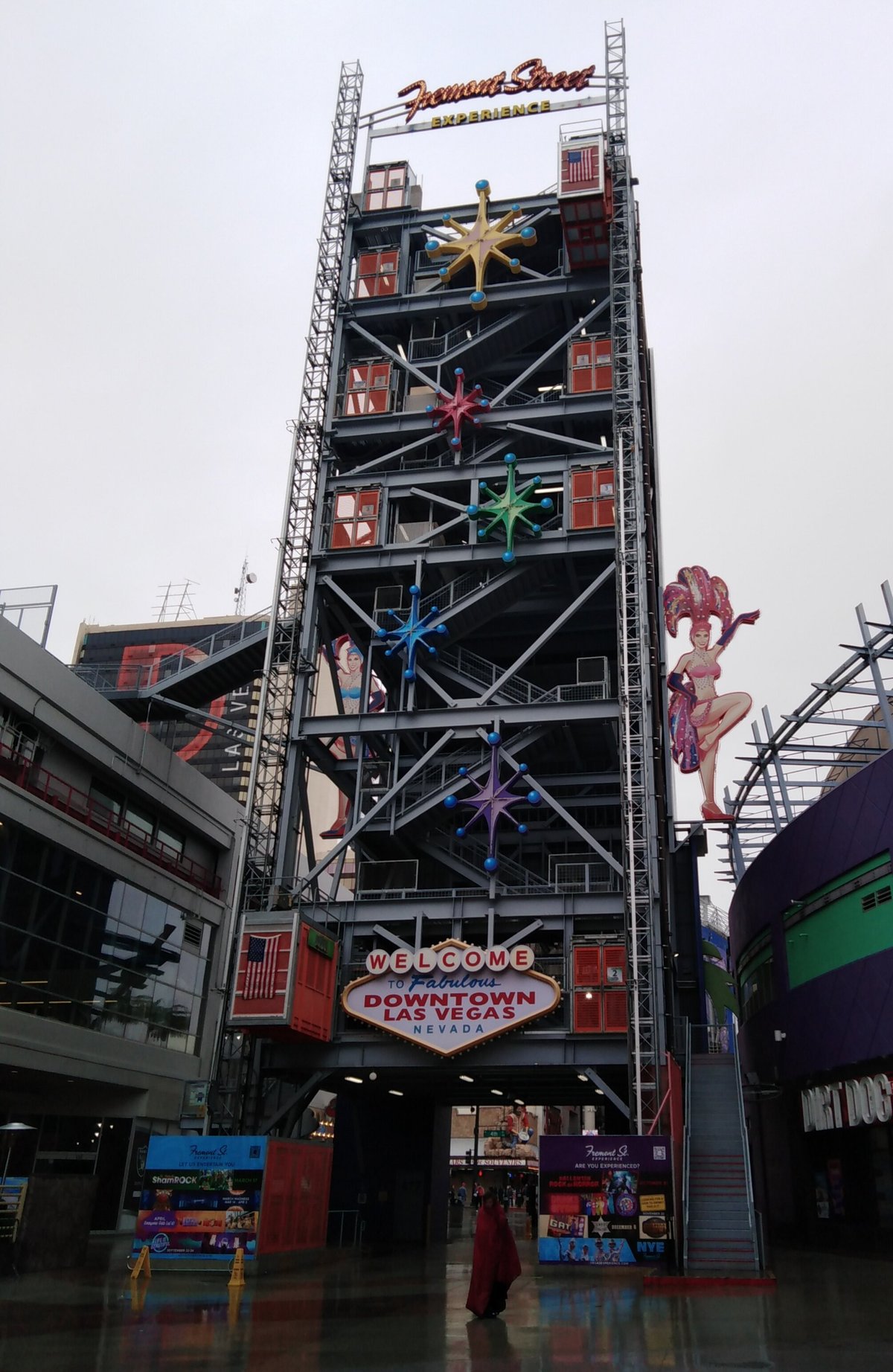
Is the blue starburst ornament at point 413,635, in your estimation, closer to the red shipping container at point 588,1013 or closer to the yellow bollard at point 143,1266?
the red shipping container at point 588,1013

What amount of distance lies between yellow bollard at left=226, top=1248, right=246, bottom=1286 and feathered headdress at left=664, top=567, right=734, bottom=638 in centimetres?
2925

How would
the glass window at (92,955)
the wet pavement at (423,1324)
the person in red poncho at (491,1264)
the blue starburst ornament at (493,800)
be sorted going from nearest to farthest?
the wet pavement at (423,1324), the person in red poncho at (491,1264), the glass window at (92,955), the blue starburst ornament at (493,800)

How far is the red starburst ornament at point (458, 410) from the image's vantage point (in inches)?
1732

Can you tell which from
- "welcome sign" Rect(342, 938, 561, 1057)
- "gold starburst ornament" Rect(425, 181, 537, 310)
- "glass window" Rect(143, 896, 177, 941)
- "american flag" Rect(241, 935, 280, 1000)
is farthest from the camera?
"gold starburst ornament" Rect(425, 181, 537, 310)

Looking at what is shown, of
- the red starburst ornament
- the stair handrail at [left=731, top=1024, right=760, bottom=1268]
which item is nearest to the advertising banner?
the stair handrail at [left=731, top=1024, right=760, bottom=1268]

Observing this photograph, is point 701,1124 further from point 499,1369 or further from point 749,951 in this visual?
point 499,1369

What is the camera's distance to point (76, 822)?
124 ft

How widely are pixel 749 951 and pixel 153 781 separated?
24311 millimetres

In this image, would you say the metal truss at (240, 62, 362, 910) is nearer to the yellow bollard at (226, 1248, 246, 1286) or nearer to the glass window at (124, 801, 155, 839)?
the glass window at (124, 801, 155, 839)

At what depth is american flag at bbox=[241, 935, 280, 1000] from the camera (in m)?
33.5

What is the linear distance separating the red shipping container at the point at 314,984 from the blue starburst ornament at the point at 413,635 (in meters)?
9.88

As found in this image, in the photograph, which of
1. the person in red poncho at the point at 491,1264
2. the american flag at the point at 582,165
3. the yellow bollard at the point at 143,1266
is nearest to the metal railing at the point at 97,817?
the yellow bollard at the point at 143,1266

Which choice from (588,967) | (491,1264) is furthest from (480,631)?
(491,1264)

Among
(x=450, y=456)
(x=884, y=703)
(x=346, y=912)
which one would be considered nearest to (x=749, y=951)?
(x=884, y=703)
